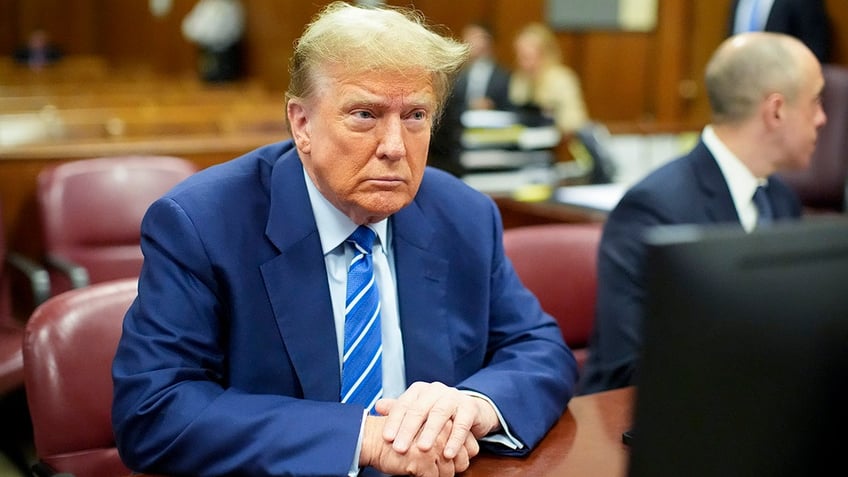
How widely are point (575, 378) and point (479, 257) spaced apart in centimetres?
28

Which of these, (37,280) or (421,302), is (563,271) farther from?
(37,280)

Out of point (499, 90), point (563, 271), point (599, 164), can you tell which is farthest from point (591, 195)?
point (499, 90)

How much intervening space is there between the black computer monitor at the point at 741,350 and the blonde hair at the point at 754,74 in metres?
1.64

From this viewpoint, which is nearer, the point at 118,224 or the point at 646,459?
the point at 646,459

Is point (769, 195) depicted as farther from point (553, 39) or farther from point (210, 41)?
point (210, 41)

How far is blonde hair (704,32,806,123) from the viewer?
8.06ft

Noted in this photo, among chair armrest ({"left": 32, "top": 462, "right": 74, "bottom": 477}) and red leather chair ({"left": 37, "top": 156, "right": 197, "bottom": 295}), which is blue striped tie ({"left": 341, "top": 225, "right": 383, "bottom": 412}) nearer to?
chair armrest ({"left": 32, "top": 462, "right": 74, "bottom": 477})

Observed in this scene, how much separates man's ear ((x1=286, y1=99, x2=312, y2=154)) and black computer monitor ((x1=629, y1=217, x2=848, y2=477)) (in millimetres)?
952

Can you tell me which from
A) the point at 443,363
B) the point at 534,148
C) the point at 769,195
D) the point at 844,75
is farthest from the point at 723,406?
the point at 534,148

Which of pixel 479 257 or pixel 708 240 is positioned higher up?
pixel 708 240

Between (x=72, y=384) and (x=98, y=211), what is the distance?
2003 mm

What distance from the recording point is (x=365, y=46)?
1582 millimetres

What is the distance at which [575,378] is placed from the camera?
1813 mm

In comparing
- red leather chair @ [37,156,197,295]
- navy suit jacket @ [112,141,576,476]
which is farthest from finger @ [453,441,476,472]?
red leather chair @ [37,156,197,295]
